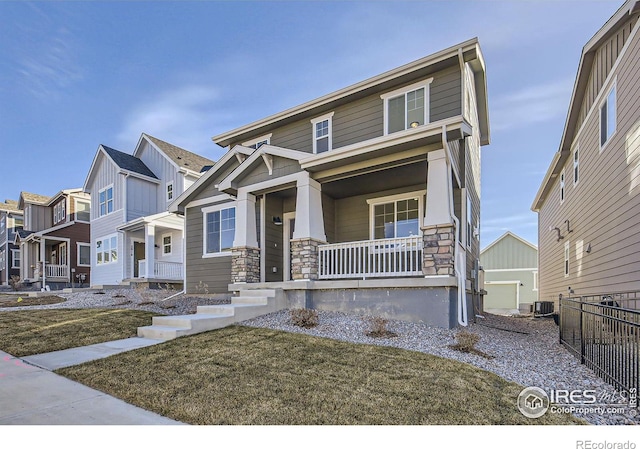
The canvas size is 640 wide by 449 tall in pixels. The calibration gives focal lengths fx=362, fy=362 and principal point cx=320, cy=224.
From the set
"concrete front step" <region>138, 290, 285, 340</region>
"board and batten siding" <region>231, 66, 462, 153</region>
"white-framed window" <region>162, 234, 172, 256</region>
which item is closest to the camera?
"concrete front step" <region>138, 290, 285, 340</region>

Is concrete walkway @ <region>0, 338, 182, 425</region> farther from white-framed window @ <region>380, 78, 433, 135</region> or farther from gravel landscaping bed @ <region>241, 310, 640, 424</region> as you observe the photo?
white-framed window @ <region>380, 78, 433, 135</region>

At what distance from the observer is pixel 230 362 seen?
4.58 meters

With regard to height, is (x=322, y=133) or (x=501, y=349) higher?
(x=322, y=133)

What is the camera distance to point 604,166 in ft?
28.0

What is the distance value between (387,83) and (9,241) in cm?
3086

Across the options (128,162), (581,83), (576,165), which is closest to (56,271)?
(128,162)

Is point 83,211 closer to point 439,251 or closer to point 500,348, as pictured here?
point 439,251

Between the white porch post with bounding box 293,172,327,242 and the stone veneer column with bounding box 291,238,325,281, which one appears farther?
the white porch post with bounding box 293,172,327,242

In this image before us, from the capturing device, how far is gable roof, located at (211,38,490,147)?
8.74 m

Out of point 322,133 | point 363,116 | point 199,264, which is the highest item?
point 363,116

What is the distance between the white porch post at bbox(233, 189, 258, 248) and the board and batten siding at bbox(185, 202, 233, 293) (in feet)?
6.19

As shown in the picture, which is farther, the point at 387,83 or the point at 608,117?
the point at 387,83

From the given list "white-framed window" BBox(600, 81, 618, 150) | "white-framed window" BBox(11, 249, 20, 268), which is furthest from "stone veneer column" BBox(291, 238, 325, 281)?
"white-framed window" BBox(11, 249, 20, 268)

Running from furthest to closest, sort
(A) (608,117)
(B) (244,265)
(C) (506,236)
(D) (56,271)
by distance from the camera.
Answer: (C) (506,236), (D) (56,271), (B) (244,265), (A) (608,117)
